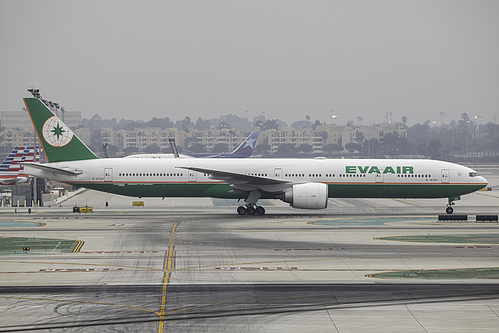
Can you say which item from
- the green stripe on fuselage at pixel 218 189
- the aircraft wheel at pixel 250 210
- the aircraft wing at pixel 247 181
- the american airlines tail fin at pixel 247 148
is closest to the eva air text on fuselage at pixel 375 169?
the green stripe on fuselage at pixel 218 189

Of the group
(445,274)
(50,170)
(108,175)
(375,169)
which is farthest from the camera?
(375,169)

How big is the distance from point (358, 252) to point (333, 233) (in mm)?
7078

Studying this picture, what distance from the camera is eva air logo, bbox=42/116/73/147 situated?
5200 cm

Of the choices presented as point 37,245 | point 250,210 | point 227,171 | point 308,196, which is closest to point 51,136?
point 227,171

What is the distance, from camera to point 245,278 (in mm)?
27125

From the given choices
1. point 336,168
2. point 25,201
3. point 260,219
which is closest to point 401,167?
point 336,168

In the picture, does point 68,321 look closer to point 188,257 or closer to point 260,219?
point 188,257

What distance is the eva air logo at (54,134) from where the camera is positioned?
171 ft

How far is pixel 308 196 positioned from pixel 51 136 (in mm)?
20916

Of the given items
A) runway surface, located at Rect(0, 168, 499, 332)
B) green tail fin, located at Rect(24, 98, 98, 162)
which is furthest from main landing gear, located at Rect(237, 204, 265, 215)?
green tail fin, located at Rect(24, 98, 98, 162)

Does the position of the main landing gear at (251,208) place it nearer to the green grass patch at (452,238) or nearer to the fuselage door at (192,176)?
the fuselage door at (192,176)

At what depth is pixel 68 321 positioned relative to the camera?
20422 millimetres

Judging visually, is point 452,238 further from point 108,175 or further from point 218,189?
point 108,175

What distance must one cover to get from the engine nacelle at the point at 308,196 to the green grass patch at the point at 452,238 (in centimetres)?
1002
